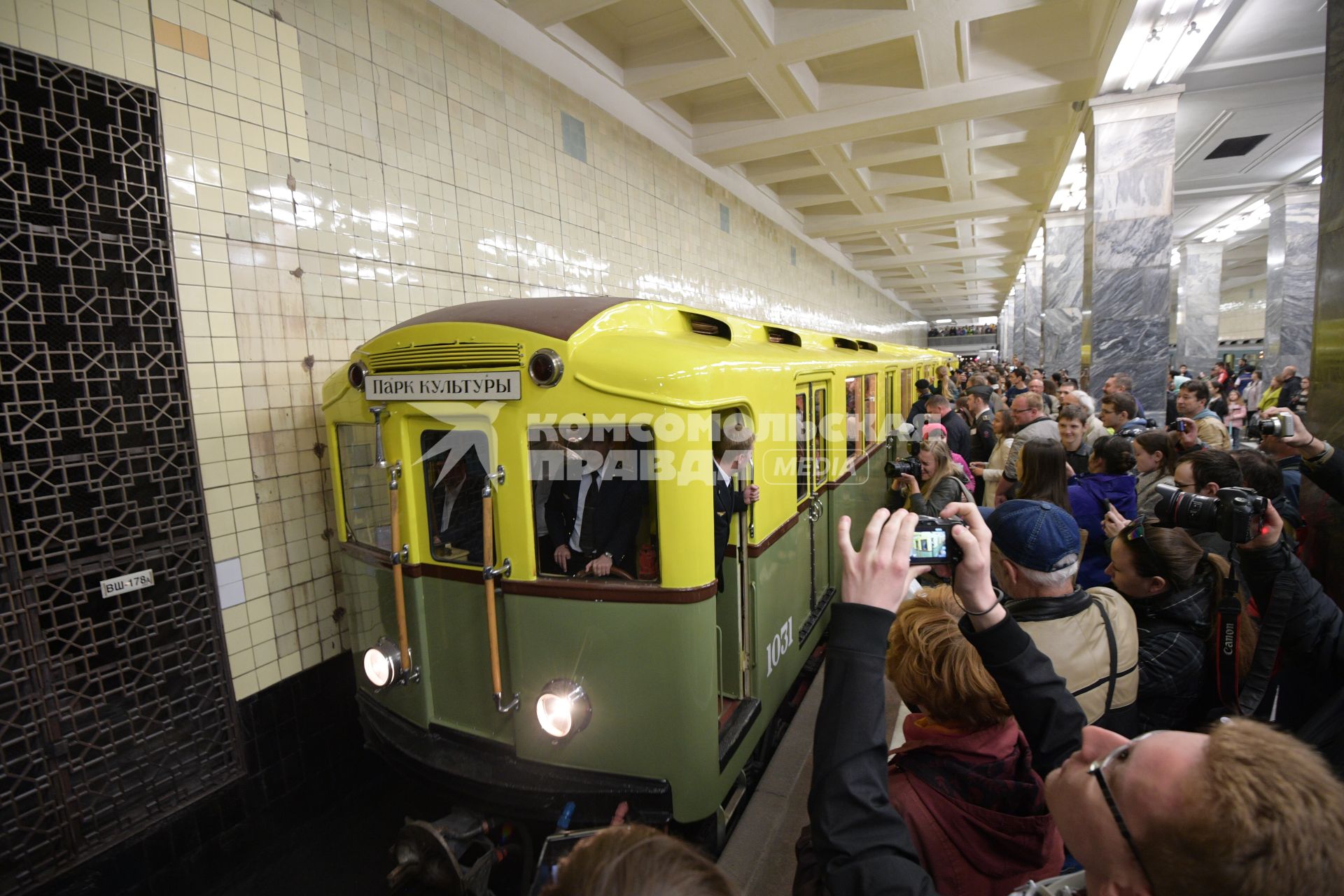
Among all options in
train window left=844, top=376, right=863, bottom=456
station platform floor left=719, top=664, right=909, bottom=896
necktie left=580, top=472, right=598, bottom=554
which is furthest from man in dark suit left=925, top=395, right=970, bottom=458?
necktie left=580, top=472, right=598, bottom=554

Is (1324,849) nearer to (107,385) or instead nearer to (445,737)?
(445,737)

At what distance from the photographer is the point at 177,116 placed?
9.71 ft

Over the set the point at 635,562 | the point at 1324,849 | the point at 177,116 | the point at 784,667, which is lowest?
the point at 784,667

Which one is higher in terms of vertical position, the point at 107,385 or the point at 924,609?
the point at 107,385

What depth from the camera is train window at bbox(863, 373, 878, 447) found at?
18.4 feet

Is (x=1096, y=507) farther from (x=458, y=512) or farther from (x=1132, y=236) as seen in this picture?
(x=1132, y=236)

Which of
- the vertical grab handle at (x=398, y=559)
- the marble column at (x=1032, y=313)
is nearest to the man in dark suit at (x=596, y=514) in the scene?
the vertical grab handle at (x=398, y=559)

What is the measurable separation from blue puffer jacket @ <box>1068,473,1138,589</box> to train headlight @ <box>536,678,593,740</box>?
2.72 m

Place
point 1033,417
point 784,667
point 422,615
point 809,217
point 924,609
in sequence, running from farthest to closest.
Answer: point 809,217 → point 1033,417 → point 784,667 → point 422,615 → point 924,609

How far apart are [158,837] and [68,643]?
40.9 inches

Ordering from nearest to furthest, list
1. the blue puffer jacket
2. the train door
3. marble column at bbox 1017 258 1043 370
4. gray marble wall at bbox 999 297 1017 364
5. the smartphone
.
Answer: the smartphone, the blue puffer jacket, the train door, marble column at bbox 1017 258 1043 370, gray marble wall at bbox 999 297 1017 364

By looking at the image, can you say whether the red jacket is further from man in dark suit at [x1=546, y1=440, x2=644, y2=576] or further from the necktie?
the necktie

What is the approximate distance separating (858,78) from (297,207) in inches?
244

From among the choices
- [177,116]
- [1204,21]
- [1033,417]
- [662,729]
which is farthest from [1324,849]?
[1204,21]
